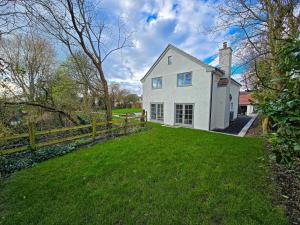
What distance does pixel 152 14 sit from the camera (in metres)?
7.54

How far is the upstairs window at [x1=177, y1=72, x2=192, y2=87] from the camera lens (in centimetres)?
964

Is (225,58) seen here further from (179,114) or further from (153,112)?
(153,112)

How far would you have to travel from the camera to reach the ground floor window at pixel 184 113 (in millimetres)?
9769

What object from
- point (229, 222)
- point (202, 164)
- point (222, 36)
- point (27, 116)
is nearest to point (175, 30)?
point (222, 36)

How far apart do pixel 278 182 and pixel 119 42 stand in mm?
9866

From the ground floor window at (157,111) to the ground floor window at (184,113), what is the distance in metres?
1.65

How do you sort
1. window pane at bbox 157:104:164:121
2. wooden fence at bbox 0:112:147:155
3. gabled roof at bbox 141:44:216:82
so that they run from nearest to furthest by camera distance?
wooden fence at bbox 0:112:147:155, gabled roof at bbox 141:44:216:82, window pane at bbox 157:104:164:121

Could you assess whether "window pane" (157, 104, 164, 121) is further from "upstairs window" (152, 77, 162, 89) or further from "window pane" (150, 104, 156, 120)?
"upstairs window" (152, 77, 162, 89)

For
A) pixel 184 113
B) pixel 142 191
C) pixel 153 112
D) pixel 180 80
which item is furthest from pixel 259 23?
pixel 153 112

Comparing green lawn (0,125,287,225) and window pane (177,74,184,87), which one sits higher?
window pane (177,74,184,87)

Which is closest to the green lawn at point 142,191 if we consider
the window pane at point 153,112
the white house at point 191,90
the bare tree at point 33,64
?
the bare tree at point 33,64

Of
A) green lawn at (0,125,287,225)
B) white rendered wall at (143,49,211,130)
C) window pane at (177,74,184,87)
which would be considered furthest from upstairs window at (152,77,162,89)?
green lawn at (0,125,287,225)

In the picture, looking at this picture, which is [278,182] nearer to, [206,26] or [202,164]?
[202,164]

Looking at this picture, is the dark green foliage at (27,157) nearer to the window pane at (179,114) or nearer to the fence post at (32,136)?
the fence post at (32,136)
